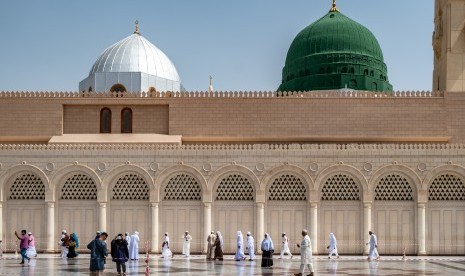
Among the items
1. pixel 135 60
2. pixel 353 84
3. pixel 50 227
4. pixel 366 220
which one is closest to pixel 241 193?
pixel 366 220

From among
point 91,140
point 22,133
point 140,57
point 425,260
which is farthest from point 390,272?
point 140,57

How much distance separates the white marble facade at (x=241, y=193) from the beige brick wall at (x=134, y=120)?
10.7ft

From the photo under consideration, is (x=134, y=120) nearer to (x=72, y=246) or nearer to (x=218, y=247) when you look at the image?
(x=72, y=246)

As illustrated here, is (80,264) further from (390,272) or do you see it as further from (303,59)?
(303,59)

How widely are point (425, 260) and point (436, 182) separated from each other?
335 cm

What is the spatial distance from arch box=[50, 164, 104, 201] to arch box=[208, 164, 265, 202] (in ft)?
12.7

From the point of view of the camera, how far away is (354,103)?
32156mm

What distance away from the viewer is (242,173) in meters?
29.1

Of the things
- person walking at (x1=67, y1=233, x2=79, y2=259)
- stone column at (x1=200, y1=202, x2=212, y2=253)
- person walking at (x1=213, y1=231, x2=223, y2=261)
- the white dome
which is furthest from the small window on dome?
person walking at (x1=67, y1=233, x2=79, y2=259)

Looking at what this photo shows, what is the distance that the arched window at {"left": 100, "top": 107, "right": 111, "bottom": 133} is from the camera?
107ft

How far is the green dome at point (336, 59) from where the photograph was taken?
1706 inches

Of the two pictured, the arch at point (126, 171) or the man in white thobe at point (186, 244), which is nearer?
the man in white thobe at point (186, 244)

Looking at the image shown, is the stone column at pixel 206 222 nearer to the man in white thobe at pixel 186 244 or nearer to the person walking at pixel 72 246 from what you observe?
the man in white thobe at pixel 186 244

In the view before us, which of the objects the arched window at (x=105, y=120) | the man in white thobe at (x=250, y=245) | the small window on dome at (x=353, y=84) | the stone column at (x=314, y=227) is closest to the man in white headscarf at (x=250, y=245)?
the man in white thobe at (x=250, y=245)
